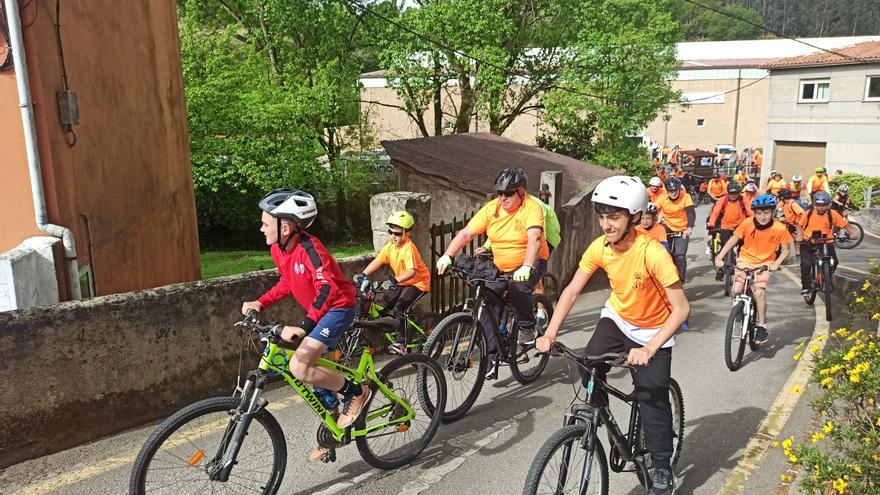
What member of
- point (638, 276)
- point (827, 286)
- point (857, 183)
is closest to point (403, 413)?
point (638, 276)

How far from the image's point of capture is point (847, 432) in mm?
4059

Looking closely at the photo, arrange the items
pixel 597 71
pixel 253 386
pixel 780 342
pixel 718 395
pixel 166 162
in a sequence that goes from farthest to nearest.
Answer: pixel 597 71
pixel 166 162
pixel 780 342
pixel 718 395
pixel 253 386

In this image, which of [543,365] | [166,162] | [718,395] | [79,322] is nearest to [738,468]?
[718,395]

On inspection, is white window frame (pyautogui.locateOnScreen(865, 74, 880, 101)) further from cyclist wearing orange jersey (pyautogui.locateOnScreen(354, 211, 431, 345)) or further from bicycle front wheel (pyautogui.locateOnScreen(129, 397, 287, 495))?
bicycle front wheel (pyautogui.locateOnScreen(129, 397, 287, 495))

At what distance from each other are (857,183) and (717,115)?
88.6 ft

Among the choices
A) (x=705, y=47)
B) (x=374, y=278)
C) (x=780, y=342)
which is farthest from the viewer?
(x=705, y=47)

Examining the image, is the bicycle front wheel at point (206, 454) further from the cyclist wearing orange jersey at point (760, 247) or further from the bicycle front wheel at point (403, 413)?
the cyclist wearing orange jersey at point (760, 247)

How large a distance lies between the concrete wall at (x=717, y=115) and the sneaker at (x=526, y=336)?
4978 cm

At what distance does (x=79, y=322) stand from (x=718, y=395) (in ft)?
19.4

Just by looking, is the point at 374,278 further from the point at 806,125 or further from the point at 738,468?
the point at 806,125

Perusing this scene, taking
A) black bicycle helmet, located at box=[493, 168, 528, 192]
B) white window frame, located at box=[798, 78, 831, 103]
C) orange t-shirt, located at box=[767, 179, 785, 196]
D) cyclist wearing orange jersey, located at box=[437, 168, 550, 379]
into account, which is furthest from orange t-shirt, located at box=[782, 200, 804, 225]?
white window frame, located at box=[798, 78, 831, 103]

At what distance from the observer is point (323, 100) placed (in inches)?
791

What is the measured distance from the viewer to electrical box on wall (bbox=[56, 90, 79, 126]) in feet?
22.5

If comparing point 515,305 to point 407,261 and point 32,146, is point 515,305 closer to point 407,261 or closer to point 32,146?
point 407,261
